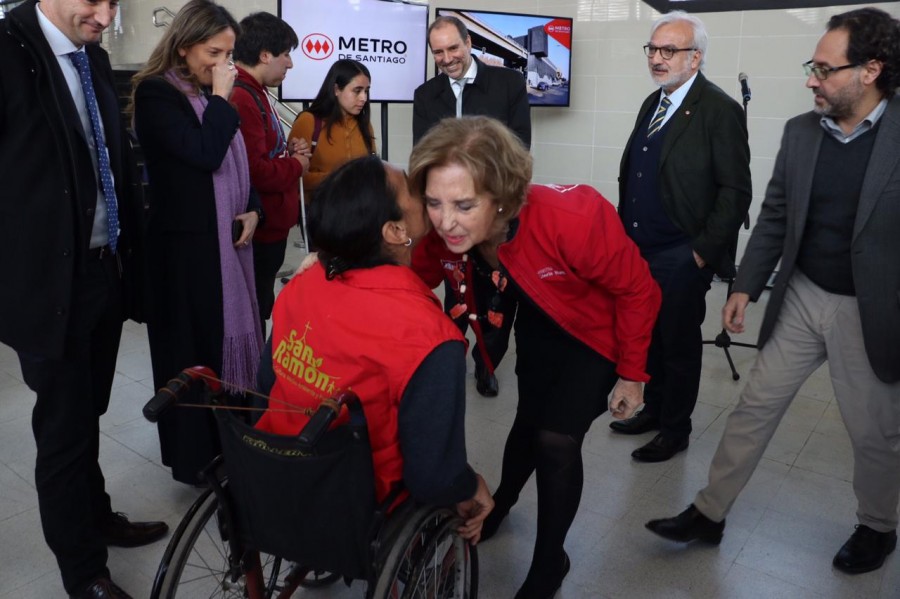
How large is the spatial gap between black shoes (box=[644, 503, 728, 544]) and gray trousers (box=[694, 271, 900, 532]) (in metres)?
0.04

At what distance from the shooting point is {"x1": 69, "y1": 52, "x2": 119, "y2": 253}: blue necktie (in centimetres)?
164

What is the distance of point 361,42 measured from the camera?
4.72m

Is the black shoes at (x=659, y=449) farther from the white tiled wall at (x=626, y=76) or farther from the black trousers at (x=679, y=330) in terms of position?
the white tiled wall at (x=626, y=76)

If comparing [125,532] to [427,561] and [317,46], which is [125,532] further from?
[317,46]

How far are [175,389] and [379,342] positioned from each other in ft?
1.25

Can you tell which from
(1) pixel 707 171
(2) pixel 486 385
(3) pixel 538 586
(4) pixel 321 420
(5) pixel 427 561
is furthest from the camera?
(2) pixel 486 385

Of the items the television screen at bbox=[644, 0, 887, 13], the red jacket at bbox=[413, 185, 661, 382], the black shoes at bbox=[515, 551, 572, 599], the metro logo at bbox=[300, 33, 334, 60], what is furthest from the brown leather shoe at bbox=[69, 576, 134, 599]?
the television screen at bbox=[644, 0, 887, 13]

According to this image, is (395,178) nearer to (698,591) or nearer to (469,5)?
(698,591)

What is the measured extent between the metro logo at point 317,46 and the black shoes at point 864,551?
3.86m

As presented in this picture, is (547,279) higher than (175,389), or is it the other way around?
(547,279)

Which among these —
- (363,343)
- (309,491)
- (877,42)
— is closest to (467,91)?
(877,42)

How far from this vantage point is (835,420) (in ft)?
9.50

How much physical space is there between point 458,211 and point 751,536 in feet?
4.59

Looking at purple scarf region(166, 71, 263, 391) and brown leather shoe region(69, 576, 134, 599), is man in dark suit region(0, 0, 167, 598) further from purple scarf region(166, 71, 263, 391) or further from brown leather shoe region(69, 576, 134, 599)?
purple scarf region(166, 71, 263, 391)
